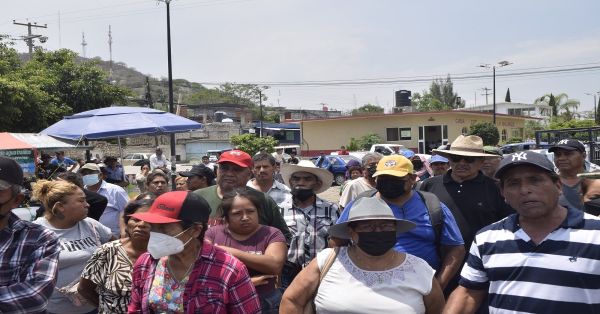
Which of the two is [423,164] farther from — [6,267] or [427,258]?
[6,267]

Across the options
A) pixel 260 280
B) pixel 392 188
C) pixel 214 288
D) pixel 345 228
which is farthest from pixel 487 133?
pixel 214 288

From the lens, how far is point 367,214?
2932mm

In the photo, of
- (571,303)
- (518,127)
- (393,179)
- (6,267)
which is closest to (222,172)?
(393,179)

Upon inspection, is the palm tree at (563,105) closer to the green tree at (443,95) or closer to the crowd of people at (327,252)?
the green tree at (443,95)

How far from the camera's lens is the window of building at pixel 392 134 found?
44.1 meters

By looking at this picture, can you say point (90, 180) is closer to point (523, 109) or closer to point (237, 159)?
point (237, 159)

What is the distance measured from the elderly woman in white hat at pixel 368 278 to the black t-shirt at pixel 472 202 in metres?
1.58

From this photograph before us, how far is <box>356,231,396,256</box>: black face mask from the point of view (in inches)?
114

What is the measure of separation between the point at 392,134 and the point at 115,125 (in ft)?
122

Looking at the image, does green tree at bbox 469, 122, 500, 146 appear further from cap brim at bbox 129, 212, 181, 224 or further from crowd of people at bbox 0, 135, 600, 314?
cap brim at bbox 129, 212, 181, 224

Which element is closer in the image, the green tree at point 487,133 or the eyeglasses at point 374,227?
the eyeglasses at point 374,227

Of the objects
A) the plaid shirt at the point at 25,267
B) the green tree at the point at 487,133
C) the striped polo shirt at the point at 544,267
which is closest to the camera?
the striped polo shirt at the point at 544,267

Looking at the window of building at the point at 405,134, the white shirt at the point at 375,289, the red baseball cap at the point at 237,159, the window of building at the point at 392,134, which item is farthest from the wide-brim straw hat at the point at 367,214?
the window of building at the point at 392,134

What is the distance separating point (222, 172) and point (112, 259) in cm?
165
